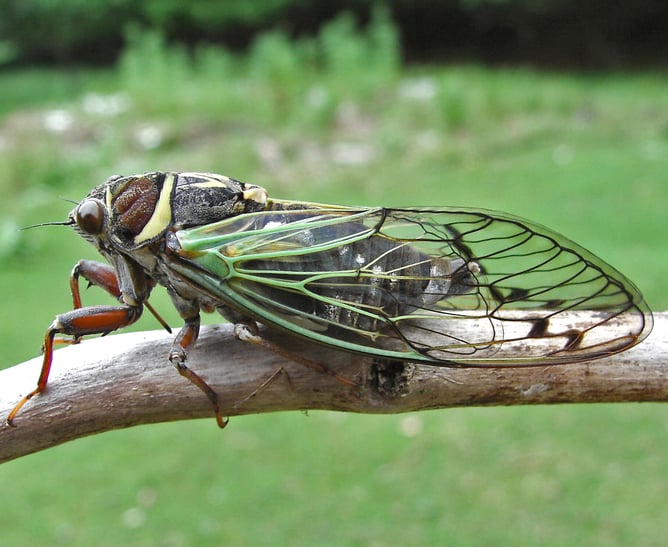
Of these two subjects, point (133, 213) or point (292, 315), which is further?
point (133, 213)

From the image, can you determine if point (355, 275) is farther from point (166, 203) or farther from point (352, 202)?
point (352, 202)

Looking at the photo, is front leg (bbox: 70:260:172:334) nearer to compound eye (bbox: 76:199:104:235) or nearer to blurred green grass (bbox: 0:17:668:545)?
compound eye (bbox: 76:199:104:235)

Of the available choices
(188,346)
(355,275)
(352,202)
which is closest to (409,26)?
(352,202)

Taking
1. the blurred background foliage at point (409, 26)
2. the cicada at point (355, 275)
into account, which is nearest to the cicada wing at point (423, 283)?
the cicada at point (355, 275)

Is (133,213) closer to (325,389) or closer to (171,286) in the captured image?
(171,286)

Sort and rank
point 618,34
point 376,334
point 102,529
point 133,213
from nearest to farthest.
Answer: point 376,334 < point 133,213 < point 102,529 < point 618,34

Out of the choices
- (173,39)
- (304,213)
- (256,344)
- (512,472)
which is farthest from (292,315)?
(173,39)

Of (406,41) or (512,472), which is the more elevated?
(406,41)

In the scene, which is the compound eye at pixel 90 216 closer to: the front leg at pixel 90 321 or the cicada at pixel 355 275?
the cicada at pixel 355 275
